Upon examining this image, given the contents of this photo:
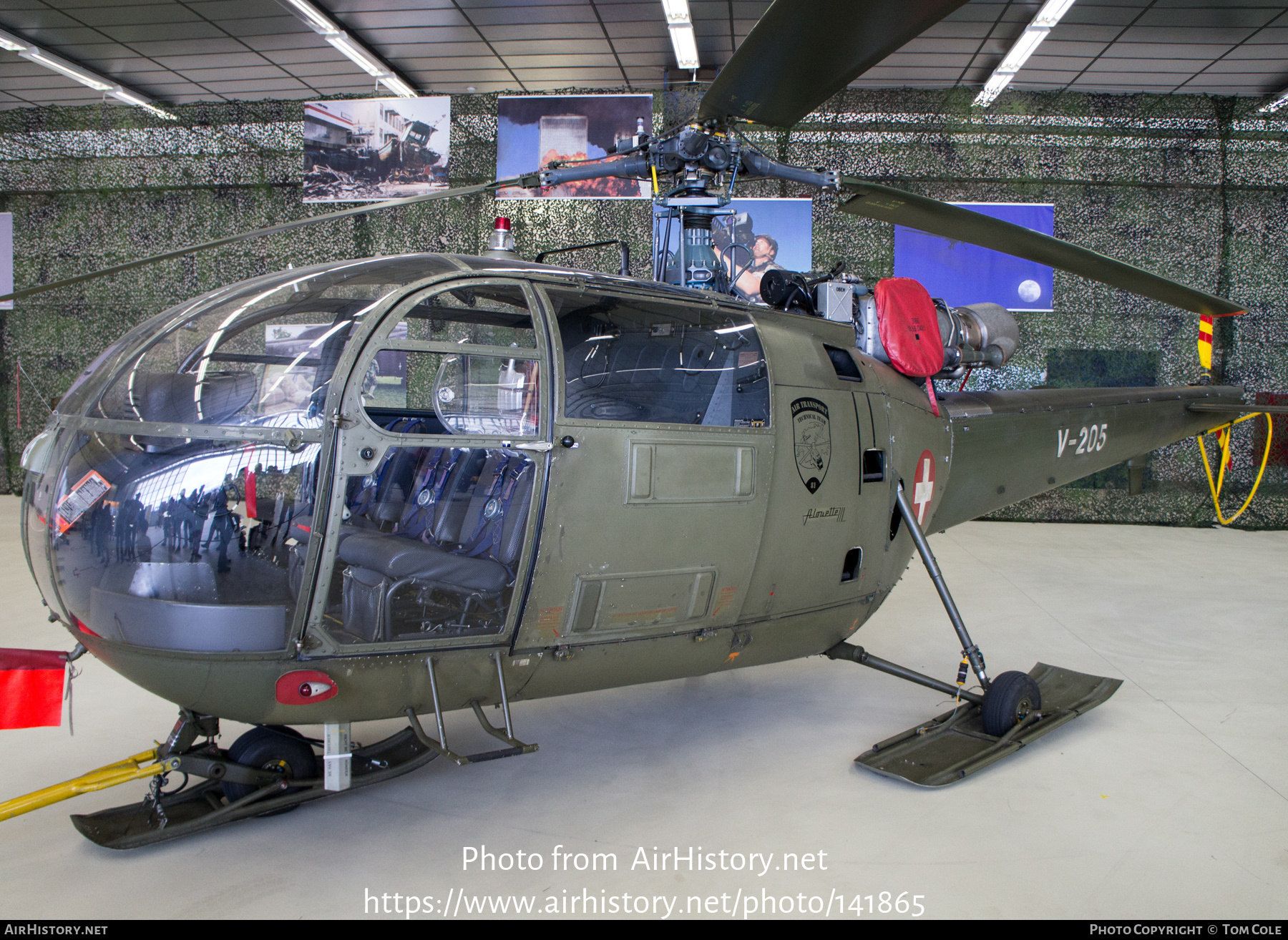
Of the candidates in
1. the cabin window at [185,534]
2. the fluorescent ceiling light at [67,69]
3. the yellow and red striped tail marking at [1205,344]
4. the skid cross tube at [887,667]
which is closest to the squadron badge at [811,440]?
the skid cross tube at [887,667]

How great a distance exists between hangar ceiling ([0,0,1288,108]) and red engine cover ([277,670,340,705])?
7.52 metres

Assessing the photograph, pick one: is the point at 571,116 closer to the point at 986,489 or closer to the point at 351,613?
the point at 986,489

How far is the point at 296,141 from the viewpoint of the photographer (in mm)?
10258

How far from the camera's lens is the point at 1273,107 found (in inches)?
377

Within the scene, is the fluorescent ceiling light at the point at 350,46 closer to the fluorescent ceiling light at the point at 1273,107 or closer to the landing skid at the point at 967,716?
the landing skid at the point at 967,716

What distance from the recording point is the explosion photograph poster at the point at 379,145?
9.76 m

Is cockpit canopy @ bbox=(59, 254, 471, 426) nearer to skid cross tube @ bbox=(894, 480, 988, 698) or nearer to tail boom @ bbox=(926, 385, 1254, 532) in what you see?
skid cross tube @ bbox=(894, 480, 988, 698)

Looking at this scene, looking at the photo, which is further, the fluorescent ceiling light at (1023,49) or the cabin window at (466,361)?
the fluorescent ceiling light at (1023,49)

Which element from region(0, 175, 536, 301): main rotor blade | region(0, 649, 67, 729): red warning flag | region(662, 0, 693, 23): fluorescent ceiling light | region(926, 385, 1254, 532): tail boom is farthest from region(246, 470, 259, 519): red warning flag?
region(662, 0, 693, 23): fluorescent ceiling light

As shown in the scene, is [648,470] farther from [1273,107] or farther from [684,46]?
→ [1273,107]

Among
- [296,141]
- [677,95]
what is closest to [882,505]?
[677,95]

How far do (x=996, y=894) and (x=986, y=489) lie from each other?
2777 mm

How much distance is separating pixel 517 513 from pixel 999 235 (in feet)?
9.61

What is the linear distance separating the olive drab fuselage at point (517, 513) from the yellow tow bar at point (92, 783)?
30 centimetres
